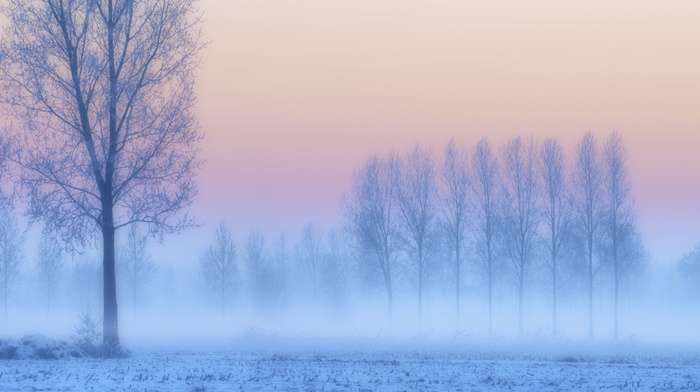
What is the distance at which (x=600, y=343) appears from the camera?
39500mm

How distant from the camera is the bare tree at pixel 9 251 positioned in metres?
60.4

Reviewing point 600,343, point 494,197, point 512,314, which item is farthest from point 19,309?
point 600,343

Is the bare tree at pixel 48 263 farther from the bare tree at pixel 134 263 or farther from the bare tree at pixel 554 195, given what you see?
the bare tree at pixel 554 195

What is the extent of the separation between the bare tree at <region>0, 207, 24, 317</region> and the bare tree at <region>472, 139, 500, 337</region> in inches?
1586

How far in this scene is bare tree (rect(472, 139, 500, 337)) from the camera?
44.4 metres

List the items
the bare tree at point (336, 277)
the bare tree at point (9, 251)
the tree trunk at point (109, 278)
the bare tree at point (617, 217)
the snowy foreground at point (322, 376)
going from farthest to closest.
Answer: the bare tree at point (336, 277)
the bare tree at point (9, 251)
the bare tree at point (617, 217)
the tree trunk at point (109, 278)
the snowy foreground at point (322, 376)

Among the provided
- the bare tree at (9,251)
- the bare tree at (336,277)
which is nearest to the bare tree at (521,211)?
the bare tree at (336,277)

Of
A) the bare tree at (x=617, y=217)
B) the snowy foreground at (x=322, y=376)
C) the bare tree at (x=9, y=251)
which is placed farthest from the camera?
the bare tree at (x=9, y=251)

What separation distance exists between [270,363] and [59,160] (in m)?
8.01

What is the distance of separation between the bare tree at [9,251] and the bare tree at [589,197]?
46.6m

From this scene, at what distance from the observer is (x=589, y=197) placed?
143 feet

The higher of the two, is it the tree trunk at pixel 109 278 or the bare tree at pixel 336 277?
the tree trunk at pixel 109 278

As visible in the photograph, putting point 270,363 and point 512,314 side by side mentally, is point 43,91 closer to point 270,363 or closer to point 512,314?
point 270,363

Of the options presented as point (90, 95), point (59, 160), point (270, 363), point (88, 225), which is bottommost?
point (270, 363)
